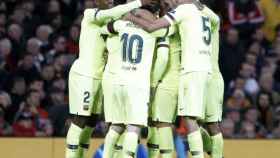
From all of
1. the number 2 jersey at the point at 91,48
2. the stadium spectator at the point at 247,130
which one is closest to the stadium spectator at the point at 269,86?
the stadium spectator at the point at 247,130

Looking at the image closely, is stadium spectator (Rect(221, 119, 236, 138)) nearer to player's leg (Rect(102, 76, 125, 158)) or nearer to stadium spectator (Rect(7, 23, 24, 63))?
stadium spectator (Rect(7, 23, 24, 63))

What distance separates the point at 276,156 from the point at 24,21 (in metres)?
4.27

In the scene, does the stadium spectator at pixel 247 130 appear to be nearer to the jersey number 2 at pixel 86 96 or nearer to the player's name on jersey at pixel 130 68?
the jersey number 2 at pixel 86 96

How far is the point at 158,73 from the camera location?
15258 millimetres

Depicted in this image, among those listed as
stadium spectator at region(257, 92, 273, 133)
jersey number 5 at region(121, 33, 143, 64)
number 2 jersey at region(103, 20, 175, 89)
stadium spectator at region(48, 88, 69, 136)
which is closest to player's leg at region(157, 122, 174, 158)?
number 2 jersey at region(103, 20, 175, 89)

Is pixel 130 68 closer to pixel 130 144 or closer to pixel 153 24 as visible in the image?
pixel 153 24

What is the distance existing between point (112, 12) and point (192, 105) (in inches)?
54.8

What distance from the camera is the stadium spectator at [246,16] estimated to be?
67.7ft

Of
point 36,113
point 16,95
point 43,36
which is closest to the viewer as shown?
point 36,113

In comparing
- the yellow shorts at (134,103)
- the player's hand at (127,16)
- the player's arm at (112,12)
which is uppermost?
the player's arm at (112,12)

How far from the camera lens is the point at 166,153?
15.3 meters

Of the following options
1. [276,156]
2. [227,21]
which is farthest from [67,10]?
[276,156]

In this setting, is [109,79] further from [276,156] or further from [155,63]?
[276,156]

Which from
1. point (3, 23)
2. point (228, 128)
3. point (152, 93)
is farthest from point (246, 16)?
point (152, 93)
